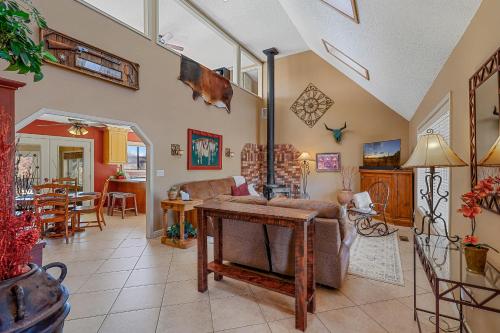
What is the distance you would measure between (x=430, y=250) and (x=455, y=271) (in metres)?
0.60

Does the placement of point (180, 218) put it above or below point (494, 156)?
below

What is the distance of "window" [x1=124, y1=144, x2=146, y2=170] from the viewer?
8.20 meters

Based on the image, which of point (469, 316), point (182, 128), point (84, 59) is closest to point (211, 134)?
point (182, 128)

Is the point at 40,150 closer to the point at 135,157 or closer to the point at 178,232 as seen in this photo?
the point at 135,157

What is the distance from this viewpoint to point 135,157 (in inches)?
332

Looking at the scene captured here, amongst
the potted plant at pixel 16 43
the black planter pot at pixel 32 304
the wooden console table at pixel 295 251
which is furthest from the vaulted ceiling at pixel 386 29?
the black planter pot at pixel 32 304

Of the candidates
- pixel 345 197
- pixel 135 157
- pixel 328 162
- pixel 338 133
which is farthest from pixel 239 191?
pixel 135 157

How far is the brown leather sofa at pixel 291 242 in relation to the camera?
242cm

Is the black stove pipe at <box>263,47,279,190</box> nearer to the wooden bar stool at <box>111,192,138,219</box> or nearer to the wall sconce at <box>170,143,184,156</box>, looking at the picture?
the wall sconce at <box>170,143,184,156</box>

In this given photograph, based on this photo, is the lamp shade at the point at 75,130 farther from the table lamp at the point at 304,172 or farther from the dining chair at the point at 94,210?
the table lamp at the point at 304,172

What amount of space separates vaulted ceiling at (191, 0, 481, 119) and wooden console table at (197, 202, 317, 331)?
191cm

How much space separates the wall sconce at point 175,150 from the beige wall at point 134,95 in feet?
0.28

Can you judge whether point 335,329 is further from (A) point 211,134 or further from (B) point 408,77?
(A) point 211,134

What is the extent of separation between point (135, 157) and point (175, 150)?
4.47 m
